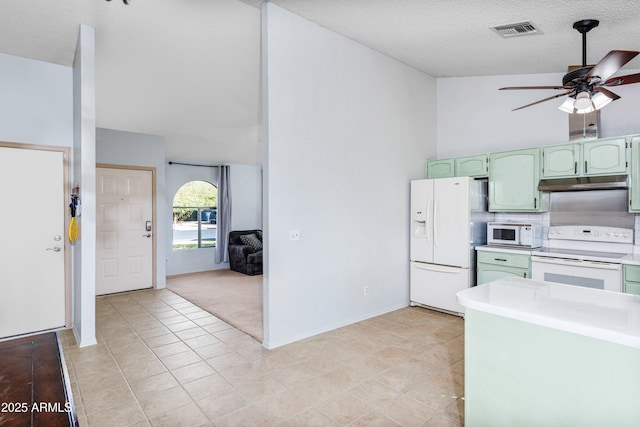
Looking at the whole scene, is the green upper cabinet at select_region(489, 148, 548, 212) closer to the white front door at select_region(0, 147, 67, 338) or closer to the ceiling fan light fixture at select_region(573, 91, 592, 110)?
the ceiling fan light fixture at select_region(573, 91, 592, 110)

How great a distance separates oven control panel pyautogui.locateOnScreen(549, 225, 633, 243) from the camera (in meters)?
3.69

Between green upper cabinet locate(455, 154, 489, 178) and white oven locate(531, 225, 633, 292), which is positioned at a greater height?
green upper cabinet locate(455, 154, 489, 178)

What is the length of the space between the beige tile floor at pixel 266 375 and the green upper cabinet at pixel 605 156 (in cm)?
216

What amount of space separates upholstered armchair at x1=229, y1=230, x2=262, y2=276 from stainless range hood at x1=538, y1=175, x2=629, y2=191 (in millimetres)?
5088

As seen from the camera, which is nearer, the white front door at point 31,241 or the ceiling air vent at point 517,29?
the ceiling air vent at point 517,29

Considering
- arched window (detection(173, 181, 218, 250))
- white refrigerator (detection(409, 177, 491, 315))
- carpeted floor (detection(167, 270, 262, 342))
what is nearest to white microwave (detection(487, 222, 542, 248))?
white refrigerator (detection(409, 177, 491, 315))

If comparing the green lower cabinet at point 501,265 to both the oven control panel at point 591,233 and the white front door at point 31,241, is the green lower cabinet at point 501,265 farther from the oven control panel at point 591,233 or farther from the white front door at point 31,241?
the white front door at point 31,241

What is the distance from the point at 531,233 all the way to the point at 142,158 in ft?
18.8

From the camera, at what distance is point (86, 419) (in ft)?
7.36

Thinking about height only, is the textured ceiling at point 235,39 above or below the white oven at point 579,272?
above

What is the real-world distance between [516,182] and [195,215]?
6162 millimetres

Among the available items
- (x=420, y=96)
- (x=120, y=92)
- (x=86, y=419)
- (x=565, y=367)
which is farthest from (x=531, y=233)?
(x=120, y=92)

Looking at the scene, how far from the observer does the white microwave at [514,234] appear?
4109mm

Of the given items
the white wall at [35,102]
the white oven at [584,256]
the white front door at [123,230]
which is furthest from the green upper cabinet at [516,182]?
the white front door at [123,230]
